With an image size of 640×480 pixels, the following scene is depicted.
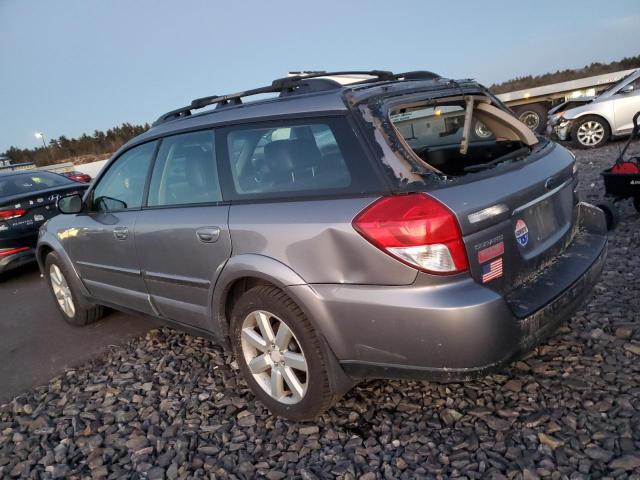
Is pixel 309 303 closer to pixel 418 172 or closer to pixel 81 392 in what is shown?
pixel 418 172

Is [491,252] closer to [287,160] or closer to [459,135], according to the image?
[287,160]

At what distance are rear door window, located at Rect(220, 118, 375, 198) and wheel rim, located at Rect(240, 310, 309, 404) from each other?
0.69 metres

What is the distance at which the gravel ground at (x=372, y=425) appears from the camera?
7.09 ft

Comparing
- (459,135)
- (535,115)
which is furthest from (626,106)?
(459,135)

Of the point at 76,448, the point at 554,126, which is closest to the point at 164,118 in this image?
the point at 76,448

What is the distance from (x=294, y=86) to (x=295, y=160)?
53cm

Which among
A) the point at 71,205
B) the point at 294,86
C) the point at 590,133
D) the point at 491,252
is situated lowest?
the point at 590,133

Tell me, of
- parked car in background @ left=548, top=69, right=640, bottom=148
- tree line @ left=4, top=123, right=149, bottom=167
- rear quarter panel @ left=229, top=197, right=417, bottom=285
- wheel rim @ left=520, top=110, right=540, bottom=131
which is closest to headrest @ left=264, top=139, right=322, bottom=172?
rear quarter panel @ left=229, top=197, right=417, bottom=285

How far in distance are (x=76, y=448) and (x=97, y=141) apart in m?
46.3

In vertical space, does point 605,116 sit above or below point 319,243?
below

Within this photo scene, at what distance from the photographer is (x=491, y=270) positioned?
208 cm

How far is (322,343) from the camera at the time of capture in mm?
2301

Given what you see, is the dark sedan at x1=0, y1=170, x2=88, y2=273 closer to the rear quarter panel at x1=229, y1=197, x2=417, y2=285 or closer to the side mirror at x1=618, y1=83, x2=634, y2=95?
the rear quarter panel at x1=229, y1=197, x2=417, y2=285

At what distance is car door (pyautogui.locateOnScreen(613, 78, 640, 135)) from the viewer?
9.87m
